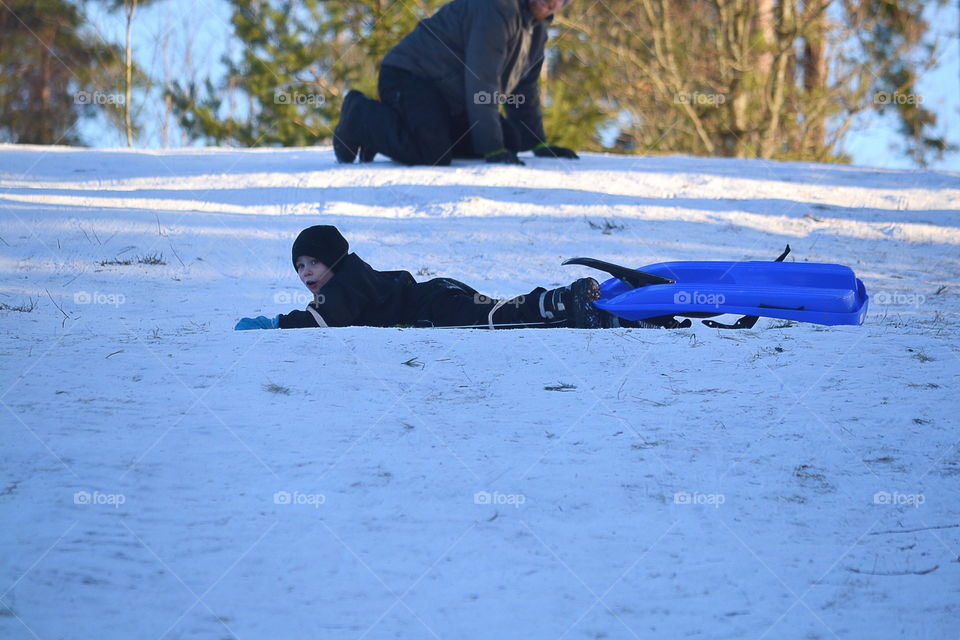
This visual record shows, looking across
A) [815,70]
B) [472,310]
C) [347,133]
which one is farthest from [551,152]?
[815,70]

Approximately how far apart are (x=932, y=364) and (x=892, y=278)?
2451 mm

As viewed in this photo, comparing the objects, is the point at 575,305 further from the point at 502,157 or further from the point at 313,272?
the point at 502,157

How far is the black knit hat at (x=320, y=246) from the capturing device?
162 inches

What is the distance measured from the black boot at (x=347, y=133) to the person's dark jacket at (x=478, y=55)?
0.41m

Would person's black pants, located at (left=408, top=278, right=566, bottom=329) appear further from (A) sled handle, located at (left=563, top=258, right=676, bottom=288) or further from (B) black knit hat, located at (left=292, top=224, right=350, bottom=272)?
(B) black knit hat, located at (left=292, top=224, right=350, bottom=272)

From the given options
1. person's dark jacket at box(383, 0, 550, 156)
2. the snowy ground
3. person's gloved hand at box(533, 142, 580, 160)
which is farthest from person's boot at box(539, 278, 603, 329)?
person's gloved hand at box(533, 142, 580, 160)

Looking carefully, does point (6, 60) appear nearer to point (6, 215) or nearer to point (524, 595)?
point (6, 215)

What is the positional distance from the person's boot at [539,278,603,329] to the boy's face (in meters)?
0.96

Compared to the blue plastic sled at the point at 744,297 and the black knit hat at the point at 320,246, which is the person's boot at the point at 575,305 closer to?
the blue plastic sled at the point at 744,297

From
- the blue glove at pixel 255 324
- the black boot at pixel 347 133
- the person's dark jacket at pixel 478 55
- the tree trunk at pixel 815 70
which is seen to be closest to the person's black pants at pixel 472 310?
the blue glove at pixel 255 324

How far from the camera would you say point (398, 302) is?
4160 mm

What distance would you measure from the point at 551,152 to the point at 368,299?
4.57 m

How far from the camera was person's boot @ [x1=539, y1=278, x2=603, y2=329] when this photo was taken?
3893 millimetres

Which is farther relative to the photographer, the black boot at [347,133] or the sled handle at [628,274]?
the black boot at [347,133]
